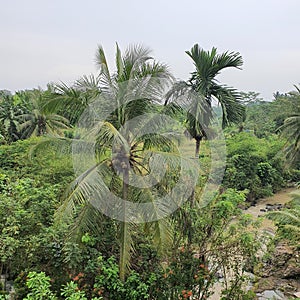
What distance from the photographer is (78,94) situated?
211 inches

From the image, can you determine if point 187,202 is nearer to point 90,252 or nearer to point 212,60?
point 90,252

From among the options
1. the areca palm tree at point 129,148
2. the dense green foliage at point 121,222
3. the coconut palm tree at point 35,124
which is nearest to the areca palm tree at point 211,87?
the dense green foliage at point 121,222

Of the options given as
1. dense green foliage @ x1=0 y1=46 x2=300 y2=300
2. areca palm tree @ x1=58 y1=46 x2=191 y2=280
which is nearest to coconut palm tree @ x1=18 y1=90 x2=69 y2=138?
dense green foliage @ x1=0 y1=46 x2=300 y2=300

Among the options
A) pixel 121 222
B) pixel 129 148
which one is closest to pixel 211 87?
pixel 129 148

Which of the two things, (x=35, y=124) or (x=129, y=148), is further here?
(x=35, y=124)

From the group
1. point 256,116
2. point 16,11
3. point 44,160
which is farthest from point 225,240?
point 256,116

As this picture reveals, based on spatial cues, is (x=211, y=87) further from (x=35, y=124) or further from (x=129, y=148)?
(x=35, y=124)

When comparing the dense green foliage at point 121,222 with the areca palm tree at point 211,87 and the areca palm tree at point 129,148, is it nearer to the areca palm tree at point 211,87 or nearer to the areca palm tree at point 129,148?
the areca palm tree at point 129,148

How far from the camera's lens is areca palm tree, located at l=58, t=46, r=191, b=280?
16.6ft

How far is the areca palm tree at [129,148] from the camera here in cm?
507

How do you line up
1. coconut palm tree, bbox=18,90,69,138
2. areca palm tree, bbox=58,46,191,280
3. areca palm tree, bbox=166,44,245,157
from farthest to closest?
coconut palm tree, bbox=18,90,69,138
areca palm tree, bbox=166,44,245,157
areca palm tree, bbox=58,46,191,280

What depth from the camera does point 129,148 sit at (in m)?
5.27

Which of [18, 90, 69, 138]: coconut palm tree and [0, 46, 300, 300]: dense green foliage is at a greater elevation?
[18, 90, 69, 138]: coconut palm tree

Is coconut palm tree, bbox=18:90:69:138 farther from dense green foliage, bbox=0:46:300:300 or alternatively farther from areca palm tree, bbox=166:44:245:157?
dense green foliage, bbox=0:46:300:300
